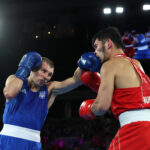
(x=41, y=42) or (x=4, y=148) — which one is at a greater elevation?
(x=41, y=42)

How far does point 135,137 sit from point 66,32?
7123mm

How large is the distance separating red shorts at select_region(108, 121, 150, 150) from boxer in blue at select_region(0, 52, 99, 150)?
36.1 inches

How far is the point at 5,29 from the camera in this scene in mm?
8625

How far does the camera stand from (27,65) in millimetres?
2441

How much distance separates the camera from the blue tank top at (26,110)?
2447mm

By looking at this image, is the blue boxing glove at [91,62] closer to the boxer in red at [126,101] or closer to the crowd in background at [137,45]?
the boxer in red at [126,101]

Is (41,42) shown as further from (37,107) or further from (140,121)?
(140,121)

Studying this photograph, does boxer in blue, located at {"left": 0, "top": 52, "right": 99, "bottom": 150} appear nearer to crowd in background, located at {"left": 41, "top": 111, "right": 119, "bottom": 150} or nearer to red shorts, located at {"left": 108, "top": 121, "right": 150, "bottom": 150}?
red shorts, located at {"left": 108, "top": 121, "right": 150, "bottom": 150}

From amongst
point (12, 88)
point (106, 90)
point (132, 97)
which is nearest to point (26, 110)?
point (12, 88)

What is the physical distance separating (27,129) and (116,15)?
6.12 metres

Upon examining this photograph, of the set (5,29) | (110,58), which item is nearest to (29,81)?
(110,58)

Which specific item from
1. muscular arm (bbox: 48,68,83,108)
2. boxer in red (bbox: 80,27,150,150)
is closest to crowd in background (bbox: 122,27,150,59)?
A: muscular arm (bbox: 48,68,83,108)

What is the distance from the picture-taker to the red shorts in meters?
1.67

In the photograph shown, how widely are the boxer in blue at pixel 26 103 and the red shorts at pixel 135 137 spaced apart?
917 mm
